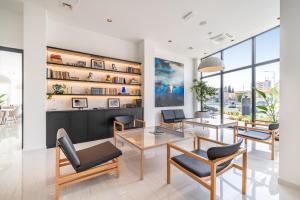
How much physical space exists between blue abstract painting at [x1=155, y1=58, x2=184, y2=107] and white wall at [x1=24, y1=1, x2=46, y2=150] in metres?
3.83

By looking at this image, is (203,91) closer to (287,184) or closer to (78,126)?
(287,184)

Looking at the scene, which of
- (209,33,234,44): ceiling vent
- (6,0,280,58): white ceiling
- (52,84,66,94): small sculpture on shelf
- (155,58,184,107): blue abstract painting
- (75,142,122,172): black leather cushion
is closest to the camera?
(75,142,122,172): black leather cushion

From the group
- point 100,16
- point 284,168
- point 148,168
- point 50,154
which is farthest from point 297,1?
point 50,154

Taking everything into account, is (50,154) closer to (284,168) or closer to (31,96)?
(31,96)

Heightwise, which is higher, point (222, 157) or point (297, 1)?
point (297, 1)

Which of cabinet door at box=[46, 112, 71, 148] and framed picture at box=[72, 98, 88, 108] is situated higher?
framed picture at box=[72, 98, 88, 108]

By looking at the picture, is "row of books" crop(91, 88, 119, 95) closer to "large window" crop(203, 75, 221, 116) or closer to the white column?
the white column

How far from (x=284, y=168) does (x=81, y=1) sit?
4953 millimetres

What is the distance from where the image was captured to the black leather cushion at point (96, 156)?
180 centimetres

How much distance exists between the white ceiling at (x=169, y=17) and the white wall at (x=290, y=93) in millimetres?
1723

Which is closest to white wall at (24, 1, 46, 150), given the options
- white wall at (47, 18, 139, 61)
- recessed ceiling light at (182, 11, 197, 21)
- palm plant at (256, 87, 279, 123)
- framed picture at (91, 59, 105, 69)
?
white wall at (47, 18, 139, 61)

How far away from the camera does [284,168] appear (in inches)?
79.4

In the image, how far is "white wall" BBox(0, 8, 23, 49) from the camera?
338cm

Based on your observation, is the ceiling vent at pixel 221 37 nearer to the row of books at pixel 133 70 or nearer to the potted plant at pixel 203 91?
the potted plant at pixel 203 91
